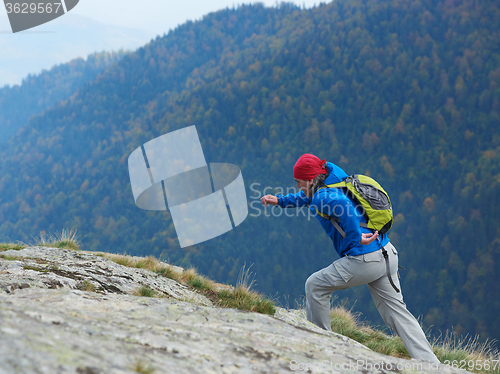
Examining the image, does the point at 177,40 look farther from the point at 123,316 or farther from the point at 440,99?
the point at 123,316

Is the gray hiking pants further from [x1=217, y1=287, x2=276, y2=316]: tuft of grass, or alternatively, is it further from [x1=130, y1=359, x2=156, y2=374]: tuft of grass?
[x1=130, y1=359, x2=156, y2=374]: tuft of grass

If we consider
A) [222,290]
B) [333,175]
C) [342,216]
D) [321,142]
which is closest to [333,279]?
[342,216]

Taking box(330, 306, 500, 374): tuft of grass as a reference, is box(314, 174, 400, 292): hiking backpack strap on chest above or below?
above

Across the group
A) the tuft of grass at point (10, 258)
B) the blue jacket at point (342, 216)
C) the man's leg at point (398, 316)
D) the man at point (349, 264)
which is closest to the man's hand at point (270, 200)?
the man at point (349, 264)

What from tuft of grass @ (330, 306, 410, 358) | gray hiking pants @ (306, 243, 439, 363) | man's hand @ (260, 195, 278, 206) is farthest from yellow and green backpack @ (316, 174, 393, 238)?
tuft of grass @ (330, 306, 410, 358)

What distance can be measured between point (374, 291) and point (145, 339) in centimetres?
250

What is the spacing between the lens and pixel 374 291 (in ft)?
12.8

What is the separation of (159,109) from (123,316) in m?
165

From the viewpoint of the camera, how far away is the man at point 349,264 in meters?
3.59

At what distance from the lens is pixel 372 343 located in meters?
4.53

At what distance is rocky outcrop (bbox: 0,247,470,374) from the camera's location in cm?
161

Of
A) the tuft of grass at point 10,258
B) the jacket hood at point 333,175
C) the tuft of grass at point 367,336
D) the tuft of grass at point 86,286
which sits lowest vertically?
the tuft of grass at point 367,336

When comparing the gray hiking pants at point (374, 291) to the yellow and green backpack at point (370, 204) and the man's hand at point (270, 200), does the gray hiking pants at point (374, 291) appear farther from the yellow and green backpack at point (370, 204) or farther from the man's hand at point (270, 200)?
the man's hand at point (270, 200)

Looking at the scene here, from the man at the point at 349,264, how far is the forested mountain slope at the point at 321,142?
81.3 meters
